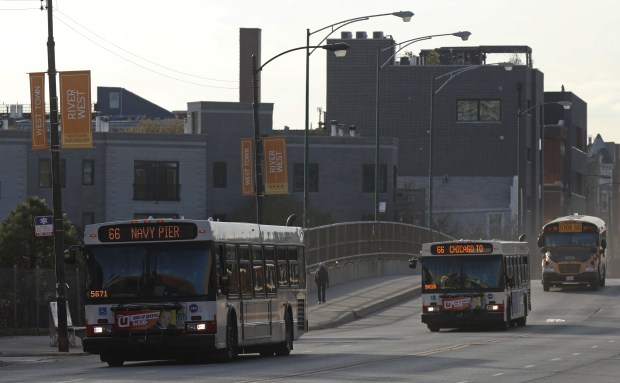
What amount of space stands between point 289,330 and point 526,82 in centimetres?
7862

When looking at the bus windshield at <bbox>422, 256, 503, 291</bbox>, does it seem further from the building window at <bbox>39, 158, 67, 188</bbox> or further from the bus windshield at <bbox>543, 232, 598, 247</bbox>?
the building window at <bbox>39, 158, 67, 188</bbox>

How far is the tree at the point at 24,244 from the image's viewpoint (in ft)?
152

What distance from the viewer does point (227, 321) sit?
27828 mm

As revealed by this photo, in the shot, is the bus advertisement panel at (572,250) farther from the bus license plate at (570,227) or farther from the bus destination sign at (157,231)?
the bus destination sign at (157,231)

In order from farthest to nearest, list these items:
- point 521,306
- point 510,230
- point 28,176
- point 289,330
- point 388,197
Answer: point 510,230 → point 388,197 → point 28,176 → point 521,306 → point 289,330

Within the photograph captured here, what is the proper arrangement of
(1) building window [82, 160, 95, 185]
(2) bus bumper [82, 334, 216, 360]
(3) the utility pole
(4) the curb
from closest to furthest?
(2) bus bumper [82, 334, 216, 360] → (3) the utility pole → (4) the curb → (1) building window [82, 160, 95, 185]

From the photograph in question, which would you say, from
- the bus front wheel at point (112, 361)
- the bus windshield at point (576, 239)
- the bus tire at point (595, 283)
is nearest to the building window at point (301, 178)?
the bus tire at point (595, 283)

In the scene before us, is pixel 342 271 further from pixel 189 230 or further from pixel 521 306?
pixel 189 230

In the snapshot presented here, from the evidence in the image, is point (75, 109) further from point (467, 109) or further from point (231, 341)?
point (467, 109)

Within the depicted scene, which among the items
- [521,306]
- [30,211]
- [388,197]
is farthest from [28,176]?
[521,306]

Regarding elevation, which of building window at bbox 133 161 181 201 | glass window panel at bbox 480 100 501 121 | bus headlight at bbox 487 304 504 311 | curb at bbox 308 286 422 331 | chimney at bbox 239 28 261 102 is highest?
chimney at bbox 239 28 261 102

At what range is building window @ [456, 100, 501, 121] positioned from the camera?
109 m

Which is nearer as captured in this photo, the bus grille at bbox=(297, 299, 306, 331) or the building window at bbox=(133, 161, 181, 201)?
the bus grille at bbox=(297, 299, 306, 331)

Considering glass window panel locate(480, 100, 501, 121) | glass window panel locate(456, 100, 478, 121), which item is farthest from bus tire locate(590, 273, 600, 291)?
glass window panel locate(456, 100, 478, 121)
